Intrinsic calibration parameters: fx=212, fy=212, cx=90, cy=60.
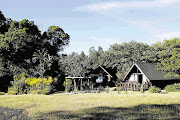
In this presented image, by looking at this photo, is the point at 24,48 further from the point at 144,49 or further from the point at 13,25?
the point at 144,49

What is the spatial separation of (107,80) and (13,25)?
22.9 meters

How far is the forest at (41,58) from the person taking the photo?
113 ft

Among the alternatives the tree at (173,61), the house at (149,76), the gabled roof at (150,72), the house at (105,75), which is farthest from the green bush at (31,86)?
the tree at (173,61)

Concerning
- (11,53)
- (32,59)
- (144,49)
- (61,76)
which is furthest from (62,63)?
(144,49)

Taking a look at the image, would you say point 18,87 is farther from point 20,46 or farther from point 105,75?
point 105,75

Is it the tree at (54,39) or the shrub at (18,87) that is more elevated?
the tree at (54,39)

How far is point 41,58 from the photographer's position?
3900 cm

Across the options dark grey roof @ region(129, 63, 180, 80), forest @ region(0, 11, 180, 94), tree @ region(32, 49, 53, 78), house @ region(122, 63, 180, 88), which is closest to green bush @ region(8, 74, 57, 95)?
forest @ region(0, 11, 180, 94)

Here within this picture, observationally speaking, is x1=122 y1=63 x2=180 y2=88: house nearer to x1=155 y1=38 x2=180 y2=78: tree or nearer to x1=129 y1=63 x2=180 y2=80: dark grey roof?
x1=129 y1=63 x2=180 y2=80: dark grey roof

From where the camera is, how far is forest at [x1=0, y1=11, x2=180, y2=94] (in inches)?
1355

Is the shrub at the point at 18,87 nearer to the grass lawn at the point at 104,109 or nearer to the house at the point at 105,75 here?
the grass lawn at the point at 104,109

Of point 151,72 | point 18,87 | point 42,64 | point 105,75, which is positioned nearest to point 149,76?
point 151,72

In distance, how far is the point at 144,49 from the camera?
52281 mm

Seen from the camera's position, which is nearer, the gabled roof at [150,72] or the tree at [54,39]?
the gabled roof at [150,72]
